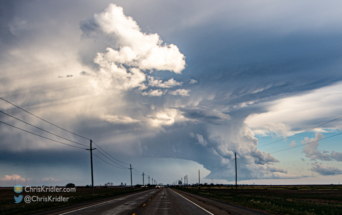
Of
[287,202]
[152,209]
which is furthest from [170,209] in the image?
[287,202]

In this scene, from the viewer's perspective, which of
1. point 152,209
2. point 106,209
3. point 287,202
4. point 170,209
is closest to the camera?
point 106,209

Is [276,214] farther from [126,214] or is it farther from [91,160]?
[91,160]

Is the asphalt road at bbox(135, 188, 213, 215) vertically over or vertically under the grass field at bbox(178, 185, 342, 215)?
over

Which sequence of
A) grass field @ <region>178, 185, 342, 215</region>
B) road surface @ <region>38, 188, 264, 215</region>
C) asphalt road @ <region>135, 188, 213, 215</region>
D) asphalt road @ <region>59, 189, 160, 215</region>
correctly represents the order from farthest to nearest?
grass field @ <region>178, 185, 342, 215</region>
asphalt road @ <region>135, 188, 213, 215</region>
road surface @ <region>38, 188, 264, 215</region>
asphalt road @ <region>59, 189, 160, 215</region>

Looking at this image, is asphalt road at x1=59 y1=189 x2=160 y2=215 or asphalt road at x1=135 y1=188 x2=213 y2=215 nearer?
asphalt road at x1=59 y1=189 x2=160 y2=215

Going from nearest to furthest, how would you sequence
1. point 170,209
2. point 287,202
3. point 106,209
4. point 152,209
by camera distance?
point 106,209, point 152,209, point 170,209, point 287,202

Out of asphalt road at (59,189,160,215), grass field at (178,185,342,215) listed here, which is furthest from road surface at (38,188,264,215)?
grass field at (178,185,342,215)

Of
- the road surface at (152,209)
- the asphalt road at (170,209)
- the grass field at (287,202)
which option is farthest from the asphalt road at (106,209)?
the grass field at (287,202)

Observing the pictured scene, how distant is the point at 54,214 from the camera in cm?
1672

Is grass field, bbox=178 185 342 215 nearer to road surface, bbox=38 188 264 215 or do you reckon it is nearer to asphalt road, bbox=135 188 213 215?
road surface, bbox=38 188 264 215

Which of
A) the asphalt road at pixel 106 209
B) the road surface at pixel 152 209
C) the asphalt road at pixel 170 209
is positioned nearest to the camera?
the asphalt road at pixel 106 209

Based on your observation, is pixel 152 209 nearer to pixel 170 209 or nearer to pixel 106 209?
pixel 170 209

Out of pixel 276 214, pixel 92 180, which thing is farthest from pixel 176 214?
pixel 92 180

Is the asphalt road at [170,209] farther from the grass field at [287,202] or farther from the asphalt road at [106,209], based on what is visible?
the grass field at [287,202]
